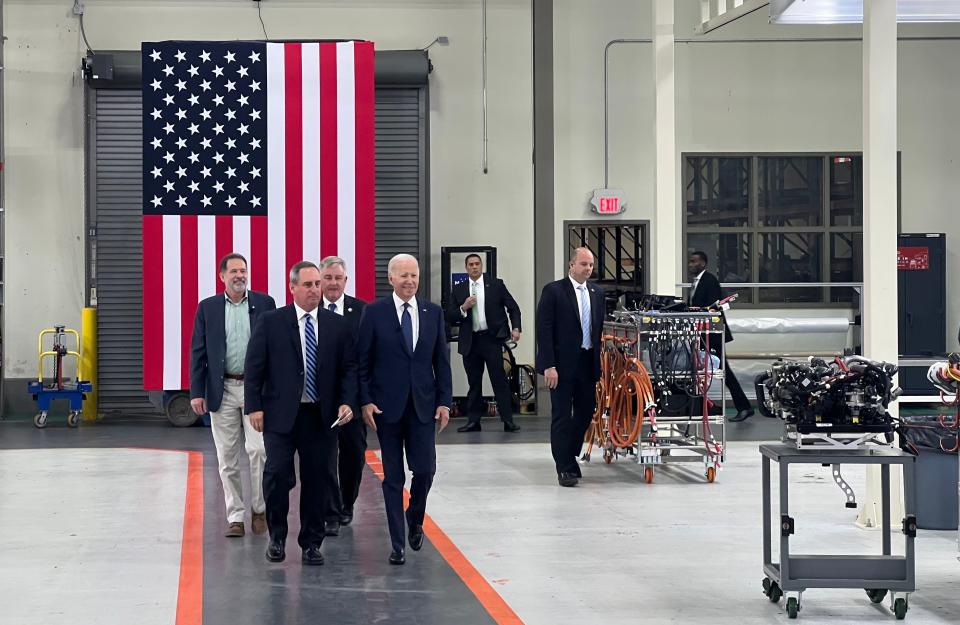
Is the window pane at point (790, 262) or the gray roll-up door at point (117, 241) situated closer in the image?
the gray roll-up door at point (117, 241)

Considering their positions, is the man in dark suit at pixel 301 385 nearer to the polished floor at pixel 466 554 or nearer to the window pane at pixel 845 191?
the polished floor at pixel 466 554

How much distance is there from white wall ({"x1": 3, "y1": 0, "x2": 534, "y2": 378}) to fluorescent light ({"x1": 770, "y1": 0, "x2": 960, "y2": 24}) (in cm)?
554

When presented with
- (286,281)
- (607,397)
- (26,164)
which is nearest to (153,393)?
(286,281)

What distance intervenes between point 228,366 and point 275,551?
123 centimetres

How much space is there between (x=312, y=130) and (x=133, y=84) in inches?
111

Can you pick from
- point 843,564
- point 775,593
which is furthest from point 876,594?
point 775,593

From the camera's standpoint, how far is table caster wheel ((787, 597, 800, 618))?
5.77m

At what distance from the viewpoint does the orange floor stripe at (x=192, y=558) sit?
593 cm

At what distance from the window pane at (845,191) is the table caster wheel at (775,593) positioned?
11625 mm

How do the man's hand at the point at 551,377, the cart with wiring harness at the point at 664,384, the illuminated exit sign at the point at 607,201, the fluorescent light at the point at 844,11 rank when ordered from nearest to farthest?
the man's hand at the point at 551,377, the cart with wiring harness at the point at 664,384, the fluorescent light at the point at 844,11, the illuminated exit sign at the point at 607,201

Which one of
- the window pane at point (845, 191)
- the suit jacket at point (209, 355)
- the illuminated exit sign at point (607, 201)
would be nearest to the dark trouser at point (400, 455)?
the suit jacket at point (209, 355)

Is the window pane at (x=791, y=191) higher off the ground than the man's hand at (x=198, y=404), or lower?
higher

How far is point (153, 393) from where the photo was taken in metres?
14.6

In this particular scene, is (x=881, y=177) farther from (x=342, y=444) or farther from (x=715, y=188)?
(x=715, y=188)
